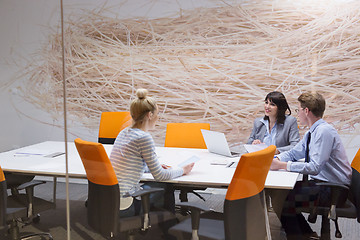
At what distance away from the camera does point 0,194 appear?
99.3 inches

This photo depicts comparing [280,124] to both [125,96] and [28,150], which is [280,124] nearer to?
[125,96]

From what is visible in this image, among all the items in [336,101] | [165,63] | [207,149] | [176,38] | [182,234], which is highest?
[176,38]

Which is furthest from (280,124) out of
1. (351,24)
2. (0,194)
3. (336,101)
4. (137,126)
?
(0,194)

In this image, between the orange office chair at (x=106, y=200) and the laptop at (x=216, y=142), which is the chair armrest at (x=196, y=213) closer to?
the orange office chair at (x=106, y=200)

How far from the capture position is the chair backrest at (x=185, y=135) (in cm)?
286

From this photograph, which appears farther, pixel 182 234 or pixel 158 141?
pixel 158 141

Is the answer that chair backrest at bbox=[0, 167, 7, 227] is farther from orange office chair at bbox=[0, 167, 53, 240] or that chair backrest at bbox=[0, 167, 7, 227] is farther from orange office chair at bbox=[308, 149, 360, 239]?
orange office chair at bbox=[308, 149, 360, 239]

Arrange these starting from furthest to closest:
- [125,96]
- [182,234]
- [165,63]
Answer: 1. [165,63]
2. [125,96]
3. [182,234]

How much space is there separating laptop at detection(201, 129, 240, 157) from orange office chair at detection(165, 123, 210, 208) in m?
0.06

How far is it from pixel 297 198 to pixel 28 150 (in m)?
1.83

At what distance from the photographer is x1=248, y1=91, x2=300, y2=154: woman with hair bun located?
310 centimetres

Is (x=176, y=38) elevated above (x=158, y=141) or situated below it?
above

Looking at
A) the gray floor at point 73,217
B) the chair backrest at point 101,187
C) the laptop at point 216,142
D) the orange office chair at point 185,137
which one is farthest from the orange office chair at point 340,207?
the chair backrest at point 101,187

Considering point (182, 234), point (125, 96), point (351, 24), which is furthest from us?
point (351, 24)
